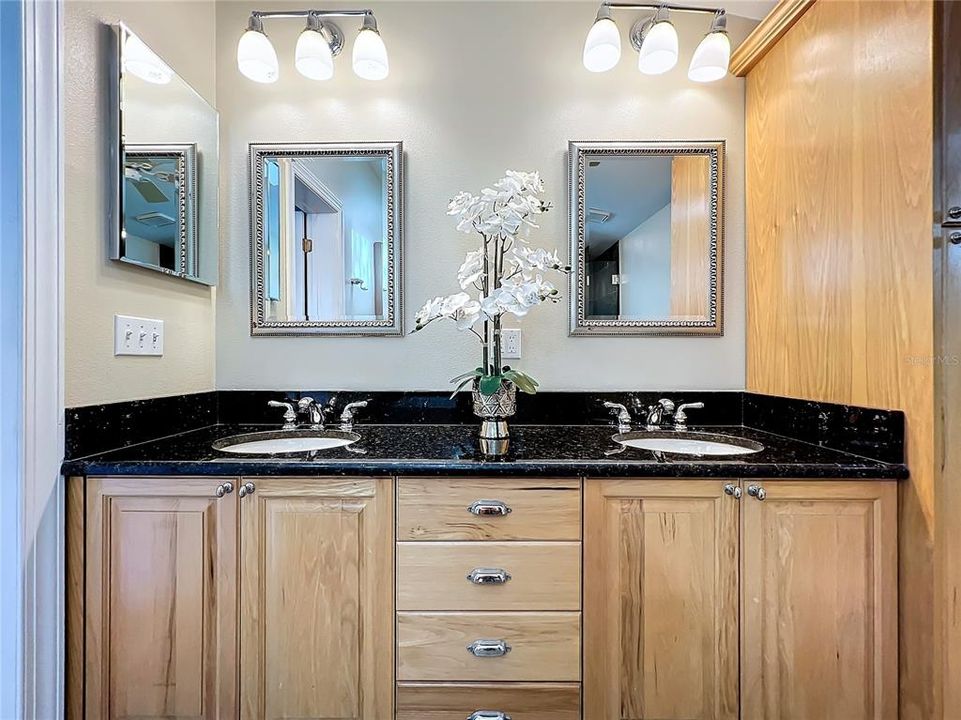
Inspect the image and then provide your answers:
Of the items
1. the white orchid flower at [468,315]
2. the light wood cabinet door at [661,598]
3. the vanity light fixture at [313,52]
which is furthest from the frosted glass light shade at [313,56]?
the light wood cabinet door at [661,598]

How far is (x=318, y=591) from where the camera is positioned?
1.18 meters

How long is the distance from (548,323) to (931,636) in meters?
1.25

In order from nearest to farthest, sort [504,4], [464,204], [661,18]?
1. [464,204]
2. [661,18]
3. [504,4]

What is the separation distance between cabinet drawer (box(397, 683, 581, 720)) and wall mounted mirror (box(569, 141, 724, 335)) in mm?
1070

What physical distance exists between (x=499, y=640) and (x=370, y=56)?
5.75 feet

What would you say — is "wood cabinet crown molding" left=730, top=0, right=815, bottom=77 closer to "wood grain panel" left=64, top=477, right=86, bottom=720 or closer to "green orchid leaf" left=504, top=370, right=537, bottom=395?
"green orchid leaf" left=504, top=370, right=537, bottom=395

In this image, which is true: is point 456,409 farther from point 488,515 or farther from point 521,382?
A: point 488,515

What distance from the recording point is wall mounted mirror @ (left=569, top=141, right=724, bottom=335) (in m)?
1.74

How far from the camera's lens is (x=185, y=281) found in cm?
163

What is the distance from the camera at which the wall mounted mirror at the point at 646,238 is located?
1.74 meters

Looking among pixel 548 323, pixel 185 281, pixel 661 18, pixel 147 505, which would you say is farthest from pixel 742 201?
pixel 147 505

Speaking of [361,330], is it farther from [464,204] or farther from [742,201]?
[742,201]

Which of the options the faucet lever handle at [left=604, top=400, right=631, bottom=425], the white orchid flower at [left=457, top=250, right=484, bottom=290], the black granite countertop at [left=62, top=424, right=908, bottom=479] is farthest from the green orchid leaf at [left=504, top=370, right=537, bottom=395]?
the faucet lever handle at [left=604, top=400, right=631, bottom=425]

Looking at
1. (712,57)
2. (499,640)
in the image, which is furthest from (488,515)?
(712,57)
